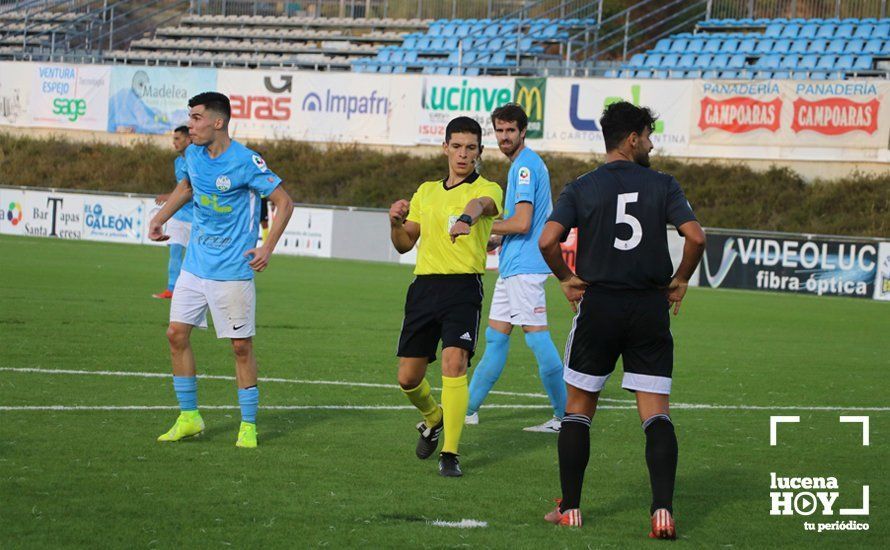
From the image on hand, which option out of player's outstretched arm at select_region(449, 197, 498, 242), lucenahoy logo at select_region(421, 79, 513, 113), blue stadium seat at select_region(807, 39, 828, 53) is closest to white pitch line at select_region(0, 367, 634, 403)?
player's outstretched arm at select_region(449, 197, 498, 242)

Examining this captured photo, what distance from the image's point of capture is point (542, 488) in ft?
22.7

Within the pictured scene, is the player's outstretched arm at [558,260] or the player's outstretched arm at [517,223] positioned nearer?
the player's outstretched arm at [558,260]

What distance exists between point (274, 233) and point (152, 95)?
1527 inches

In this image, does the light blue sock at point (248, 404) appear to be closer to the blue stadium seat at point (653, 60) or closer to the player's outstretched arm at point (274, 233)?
the player's outstretched arm at point (274, 233)

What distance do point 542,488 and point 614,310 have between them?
142 cm

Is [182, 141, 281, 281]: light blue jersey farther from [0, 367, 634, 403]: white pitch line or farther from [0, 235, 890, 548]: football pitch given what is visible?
[0, 367, 634, 403]: white pitch line

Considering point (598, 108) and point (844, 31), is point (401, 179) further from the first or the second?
point (844, 31)

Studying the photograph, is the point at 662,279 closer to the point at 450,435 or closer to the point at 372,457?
the point at 450,435

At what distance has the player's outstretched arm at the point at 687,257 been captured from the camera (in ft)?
19.4

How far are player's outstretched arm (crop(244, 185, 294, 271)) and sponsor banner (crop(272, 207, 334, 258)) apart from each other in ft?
83.8

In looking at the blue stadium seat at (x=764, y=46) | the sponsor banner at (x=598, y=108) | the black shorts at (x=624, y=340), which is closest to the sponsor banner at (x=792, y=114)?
the sponsor banner at (x=598, y=108)

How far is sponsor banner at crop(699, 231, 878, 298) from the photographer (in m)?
27.5

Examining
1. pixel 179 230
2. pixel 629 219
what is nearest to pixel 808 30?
pixel 179 230

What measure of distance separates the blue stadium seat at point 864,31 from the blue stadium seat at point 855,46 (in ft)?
1.14
